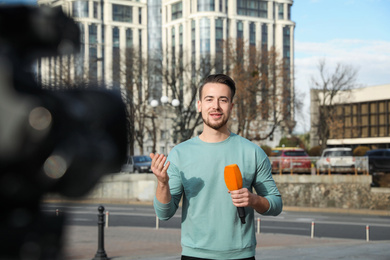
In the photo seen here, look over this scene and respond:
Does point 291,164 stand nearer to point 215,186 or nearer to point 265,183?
point 265,183

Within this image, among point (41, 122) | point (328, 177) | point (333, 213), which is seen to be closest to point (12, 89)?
point (41, 122)

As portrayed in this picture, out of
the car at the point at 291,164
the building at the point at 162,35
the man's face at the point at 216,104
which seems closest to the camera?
the building at the point at 162,35

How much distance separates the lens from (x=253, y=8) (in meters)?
109

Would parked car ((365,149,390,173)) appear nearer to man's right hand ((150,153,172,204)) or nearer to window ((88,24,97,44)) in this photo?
man's right hand ((150,153,172,204))

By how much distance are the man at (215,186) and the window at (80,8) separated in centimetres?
231

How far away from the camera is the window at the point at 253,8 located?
108 m

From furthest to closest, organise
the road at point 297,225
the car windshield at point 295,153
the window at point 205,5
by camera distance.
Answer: the window at point 205,5 → the car windshield at point 295,153 → the road at point 297,225

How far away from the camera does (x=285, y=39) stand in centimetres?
10888

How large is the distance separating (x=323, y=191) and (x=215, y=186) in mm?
30181

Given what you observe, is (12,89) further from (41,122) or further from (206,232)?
(206,232)

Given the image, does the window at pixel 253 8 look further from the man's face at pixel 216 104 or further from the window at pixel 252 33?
the man's face at pixel 216 104


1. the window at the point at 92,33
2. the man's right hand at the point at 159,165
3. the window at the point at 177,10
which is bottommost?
the man's right hand at the point at 159,165

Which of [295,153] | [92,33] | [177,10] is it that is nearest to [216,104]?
[92,33]

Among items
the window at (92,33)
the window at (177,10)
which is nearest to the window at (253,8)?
the window at (177,10)
